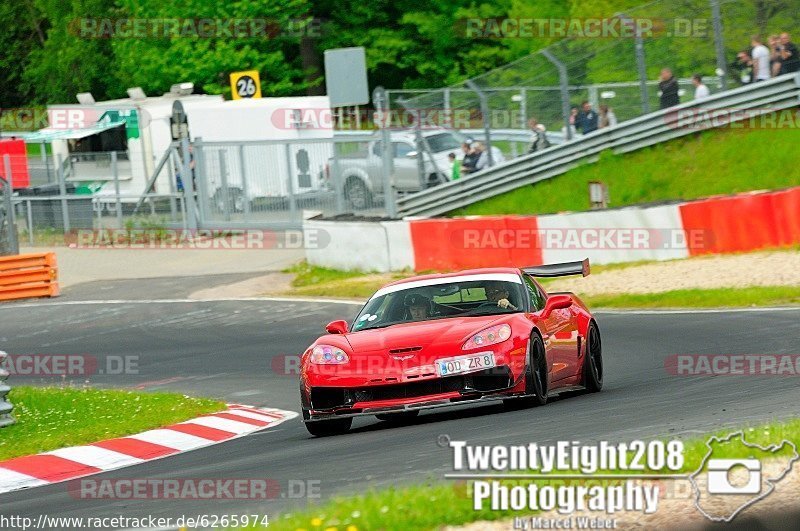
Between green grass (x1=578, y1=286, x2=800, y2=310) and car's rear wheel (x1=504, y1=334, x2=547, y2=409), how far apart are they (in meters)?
7.97

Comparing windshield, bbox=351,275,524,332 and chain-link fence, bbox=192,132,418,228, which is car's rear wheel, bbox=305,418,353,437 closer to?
windshield, bbox=351,275,524,332

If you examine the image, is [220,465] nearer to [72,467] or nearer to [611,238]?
[72,467]

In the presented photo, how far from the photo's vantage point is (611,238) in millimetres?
23234

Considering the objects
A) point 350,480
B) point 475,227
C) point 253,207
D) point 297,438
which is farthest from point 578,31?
point 350,480

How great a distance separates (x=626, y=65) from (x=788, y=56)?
272cm

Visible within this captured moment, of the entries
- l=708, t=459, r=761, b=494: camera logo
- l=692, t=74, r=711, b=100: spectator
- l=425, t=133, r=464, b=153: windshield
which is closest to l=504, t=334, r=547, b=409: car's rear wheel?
l=708, t=459, r=761, b=494: camera logo

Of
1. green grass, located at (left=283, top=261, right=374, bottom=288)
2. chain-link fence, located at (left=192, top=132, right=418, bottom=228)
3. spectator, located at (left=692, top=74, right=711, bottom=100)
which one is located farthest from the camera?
chain-link fence, located at (left=192, top=132, right=418, bottom=228)

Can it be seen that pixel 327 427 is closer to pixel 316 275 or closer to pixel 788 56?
pixel 788 56

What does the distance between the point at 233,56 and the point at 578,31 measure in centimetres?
1825

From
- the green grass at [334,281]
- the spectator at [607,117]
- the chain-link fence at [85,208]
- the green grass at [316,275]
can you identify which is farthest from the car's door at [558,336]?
the chain-link fence at [85,208]

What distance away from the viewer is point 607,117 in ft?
89.1

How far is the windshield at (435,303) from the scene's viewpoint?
1170cm

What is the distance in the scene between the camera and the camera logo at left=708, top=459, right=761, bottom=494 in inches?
244

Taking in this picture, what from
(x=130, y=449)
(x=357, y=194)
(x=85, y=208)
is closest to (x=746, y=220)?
(x=357, y=194)
